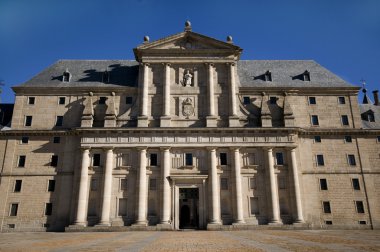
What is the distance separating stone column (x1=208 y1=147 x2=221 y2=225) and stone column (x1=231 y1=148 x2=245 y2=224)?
2105mm

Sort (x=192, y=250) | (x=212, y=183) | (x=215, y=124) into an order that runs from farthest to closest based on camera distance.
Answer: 1. (x=215, y=124)
2. (x=212, y=183)
3. (x=192, y=250)

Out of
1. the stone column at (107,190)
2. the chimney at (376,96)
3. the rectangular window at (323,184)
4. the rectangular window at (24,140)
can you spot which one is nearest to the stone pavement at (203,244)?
the stone column at (107,190)

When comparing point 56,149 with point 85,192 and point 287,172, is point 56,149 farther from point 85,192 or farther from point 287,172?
point 287,172

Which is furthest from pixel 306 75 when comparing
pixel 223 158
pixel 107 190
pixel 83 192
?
pixel 83 192

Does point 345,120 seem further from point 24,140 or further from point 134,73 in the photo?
point 24,140

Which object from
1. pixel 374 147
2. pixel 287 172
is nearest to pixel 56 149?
pixel 287 172

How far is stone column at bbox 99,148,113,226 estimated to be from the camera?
1383 inches

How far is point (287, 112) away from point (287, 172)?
24.7 ft

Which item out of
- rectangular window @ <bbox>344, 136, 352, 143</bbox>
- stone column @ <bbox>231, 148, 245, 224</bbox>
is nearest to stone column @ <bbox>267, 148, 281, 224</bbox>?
stone column @ <bbox>231, 148, 245, 224</bbox>

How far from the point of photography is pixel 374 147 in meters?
41.0

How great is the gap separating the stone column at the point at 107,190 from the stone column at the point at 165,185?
613cm

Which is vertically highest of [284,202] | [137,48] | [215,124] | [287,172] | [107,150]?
[137,48]

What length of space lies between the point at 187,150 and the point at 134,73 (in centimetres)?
1494

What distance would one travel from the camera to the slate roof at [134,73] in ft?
143
